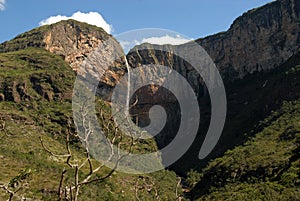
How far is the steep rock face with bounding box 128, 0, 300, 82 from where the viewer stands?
109125mm

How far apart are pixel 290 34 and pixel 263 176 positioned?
231 feet

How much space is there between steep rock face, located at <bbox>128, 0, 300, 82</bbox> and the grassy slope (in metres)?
39.7

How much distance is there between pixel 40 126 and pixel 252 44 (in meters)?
75.3

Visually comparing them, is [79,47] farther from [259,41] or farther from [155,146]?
[259,41]

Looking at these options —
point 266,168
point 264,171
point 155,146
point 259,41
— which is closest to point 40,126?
point 155,146

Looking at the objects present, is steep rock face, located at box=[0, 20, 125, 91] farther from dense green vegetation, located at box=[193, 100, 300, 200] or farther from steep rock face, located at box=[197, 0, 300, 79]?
dense green vegetation, located at box=[193, 100, 300, 200]

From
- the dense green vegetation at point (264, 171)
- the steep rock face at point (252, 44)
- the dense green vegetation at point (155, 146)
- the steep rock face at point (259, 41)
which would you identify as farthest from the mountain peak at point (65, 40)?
the dense green vegetation at point (264, 171)

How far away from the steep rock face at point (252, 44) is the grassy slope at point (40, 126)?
39.7 meters

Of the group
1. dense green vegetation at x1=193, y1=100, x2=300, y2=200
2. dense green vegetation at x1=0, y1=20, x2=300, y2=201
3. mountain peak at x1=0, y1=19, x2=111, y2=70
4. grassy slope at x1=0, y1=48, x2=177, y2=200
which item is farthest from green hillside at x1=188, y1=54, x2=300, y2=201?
mountain peak at x1=0, y1=19, x2=111, y2=70

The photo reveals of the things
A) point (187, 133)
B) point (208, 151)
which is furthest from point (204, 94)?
point (208, 151)

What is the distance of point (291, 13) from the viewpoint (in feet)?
360

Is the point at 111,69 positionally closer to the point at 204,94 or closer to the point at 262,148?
the point at 204,94

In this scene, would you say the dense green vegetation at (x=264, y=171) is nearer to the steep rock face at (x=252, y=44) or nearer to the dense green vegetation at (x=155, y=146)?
the dense green vegetation at (x=155, y=146)

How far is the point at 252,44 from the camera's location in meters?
119
